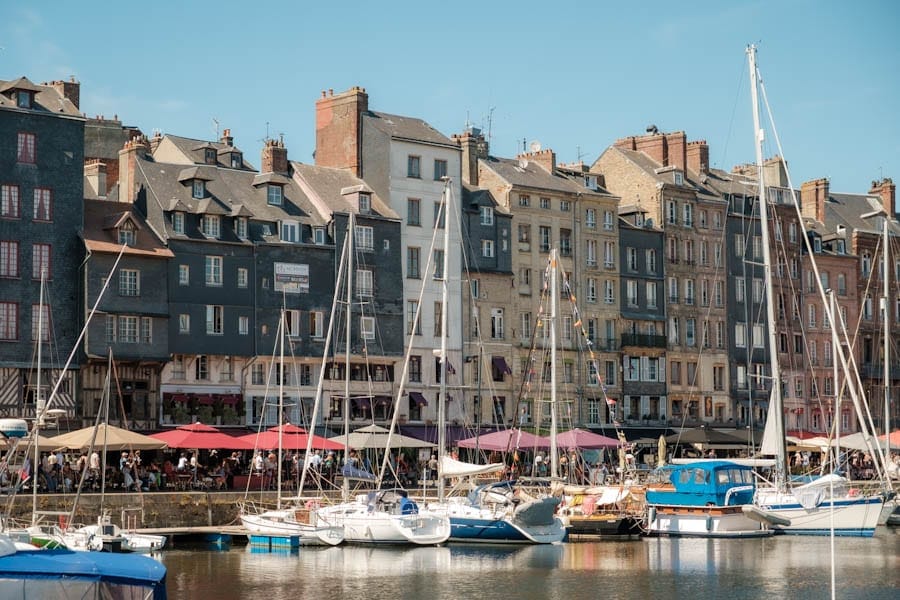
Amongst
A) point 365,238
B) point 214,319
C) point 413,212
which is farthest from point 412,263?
point 214,319

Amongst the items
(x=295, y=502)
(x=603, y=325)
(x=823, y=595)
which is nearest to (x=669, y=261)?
(x=603, y=325)

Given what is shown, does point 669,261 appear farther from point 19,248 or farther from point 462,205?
point 19,248

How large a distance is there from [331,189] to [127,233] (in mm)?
12714

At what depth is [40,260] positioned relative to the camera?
2539 inches

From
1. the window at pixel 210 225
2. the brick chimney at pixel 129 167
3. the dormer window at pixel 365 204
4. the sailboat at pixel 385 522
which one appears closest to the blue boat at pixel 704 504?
the sailboat at pixel 385 522

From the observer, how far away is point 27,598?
25.3 metres

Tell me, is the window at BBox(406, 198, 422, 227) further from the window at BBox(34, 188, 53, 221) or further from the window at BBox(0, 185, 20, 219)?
the window at BBox(0, 185, 20, 219)

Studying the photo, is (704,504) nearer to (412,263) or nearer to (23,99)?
(412,263)

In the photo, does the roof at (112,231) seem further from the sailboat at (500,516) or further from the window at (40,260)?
the sailboat at (500,516)

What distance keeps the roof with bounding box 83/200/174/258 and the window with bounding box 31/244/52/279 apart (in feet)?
5.52

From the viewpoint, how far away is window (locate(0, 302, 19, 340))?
6301cm

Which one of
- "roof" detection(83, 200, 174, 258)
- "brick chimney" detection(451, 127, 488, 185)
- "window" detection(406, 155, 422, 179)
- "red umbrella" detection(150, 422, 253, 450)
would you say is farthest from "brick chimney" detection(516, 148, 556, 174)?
"red umbrella" detection(150, 422, 253, 450)

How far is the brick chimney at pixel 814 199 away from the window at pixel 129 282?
5078 cm

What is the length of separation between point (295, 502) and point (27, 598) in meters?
31.7
